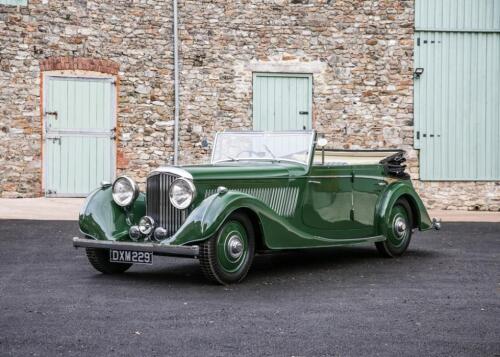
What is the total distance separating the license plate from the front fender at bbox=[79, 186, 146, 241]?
17cm

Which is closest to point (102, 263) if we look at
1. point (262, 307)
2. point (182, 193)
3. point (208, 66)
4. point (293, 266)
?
point (182, 193)

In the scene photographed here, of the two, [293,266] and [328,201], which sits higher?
[328,201]

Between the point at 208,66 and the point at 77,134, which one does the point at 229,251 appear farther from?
the point at 208,66

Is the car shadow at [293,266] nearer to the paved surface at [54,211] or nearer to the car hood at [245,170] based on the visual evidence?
the car hood at [245,170]

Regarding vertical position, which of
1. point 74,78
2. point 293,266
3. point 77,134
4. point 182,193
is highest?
point 74,78

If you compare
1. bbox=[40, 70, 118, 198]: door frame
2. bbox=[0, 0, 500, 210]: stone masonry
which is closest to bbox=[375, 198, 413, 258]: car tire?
bbox=[0, 0, 500, 210]: stone masonry

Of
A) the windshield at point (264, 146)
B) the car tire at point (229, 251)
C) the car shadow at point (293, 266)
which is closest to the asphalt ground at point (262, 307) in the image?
the car shadow at point (293, 266)

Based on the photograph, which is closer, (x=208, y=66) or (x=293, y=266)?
(x=293, y=266)

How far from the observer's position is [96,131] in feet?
48.2

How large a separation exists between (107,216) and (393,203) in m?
3.10

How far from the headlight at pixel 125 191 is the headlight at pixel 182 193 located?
49cm

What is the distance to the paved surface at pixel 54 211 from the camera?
12.6 m

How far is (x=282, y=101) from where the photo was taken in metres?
15.3

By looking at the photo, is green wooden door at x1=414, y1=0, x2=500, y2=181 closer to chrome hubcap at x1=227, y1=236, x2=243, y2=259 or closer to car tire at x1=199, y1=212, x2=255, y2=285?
car tire at x1=199, y1=212, x2=255, y2=285
